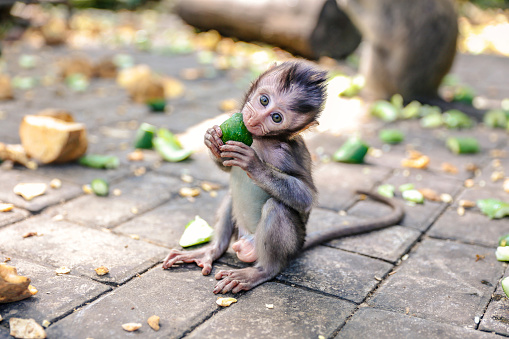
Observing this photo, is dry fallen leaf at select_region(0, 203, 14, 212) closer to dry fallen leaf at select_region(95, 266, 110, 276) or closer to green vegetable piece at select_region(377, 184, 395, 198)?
dry fallen leaf at select_region(95, 266, 110, 276)

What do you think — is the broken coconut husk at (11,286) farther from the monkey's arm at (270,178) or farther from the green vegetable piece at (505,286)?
the green vegetable piece at (505,286)

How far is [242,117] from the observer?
292 cm

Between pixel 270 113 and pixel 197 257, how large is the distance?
0.99 metres

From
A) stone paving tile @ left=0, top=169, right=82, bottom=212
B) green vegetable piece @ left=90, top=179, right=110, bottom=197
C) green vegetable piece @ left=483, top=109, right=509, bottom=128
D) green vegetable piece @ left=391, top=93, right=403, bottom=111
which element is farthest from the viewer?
green vegetable piece @ left=391, top=93, right=403, bottom=111

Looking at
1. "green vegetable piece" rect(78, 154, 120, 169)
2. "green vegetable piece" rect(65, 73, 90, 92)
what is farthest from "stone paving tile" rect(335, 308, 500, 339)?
"green vegetable piece" rect(65, 73, 90, 92)

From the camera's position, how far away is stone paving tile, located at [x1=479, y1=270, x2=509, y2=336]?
2695 mm

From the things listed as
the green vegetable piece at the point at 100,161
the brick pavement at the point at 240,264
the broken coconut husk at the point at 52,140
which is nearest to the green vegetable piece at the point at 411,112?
the brick pavement at the point at 240,264

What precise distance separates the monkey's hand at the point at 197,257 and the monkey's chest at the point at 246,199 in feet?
0.82

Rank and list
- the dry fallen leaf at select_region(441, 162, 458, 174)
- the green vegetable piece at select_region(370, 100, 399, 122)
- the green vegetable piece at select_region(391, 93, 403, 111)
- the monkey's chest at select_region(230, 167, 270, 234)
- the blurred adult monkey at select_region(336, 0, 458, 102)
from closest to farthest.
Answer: the monkey's chest at select_region(230, 167, 270, 234)
the dry fallen leaf at select_region(441, 162, 458, 174)
the green vegetable piece at select_region(370, 100, 399, 122)
the blurred adult monkey at select_region(336, 0, 458, 102)
the green vegetable piece at select_region(391, 93, 403, 111)

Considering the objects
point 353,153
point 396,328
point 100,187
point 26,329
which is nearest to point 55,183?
point 100,187

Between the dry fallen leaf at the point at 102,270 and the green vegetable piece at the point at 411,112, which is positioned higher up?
the green vegetable piece at the point at 411,112

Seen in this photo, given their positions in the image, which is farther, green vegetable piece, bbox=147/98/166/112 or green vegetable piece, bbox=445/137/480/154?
green vegetable piece, bbox=147/98/166/112

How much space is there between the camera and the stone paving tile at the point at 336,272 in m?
3.05

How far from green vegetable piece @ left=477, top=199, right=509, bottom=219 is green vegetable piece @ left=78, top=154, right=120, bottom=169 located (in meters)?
2.86
